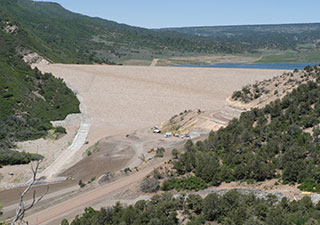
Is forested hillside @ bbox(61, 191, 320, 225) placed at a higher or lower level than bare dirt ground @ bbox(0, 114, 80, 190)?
higher

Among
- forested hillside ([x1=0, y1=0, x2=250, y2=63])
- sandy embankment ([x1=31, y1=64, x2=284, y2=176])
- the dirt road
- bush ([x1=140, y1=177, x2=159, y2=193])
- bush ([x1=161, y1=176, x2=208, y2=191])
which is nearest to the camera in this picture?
the dirt road

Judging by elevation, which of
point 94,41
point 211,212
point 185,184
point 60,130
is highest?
point 94,41

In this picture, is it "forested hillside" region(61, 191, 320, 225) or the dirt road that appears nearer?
"forested hillside" region(61, 191, 320, 225)

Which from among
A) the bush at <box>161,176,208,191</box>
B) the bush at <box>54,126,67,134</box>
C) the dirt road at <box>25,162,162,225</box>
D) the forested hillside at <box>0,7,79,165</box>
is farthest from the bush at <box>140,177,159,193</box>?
the bush at <box>54,126,67,134</box>

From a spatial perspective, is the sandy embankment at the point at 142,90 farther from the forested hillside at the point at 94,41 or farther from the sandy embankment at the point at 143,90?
the forested hillside at the point at 94,41

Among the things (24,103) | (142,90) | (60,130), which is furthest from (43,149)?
(142,90)

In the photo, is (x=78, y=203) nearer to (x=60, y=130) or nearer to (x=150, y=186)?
(x=150, y=186)

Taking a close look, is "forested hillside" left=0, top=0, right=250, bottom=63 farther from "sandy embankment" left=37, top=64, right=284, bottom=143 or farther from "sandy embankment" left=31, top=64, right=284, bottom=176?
"sandy embankment" left=31, top=64, right=284, bottom=176

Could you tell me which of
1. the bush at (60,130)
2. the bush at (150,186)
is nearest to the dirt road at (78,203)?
the bush at (150,186)
